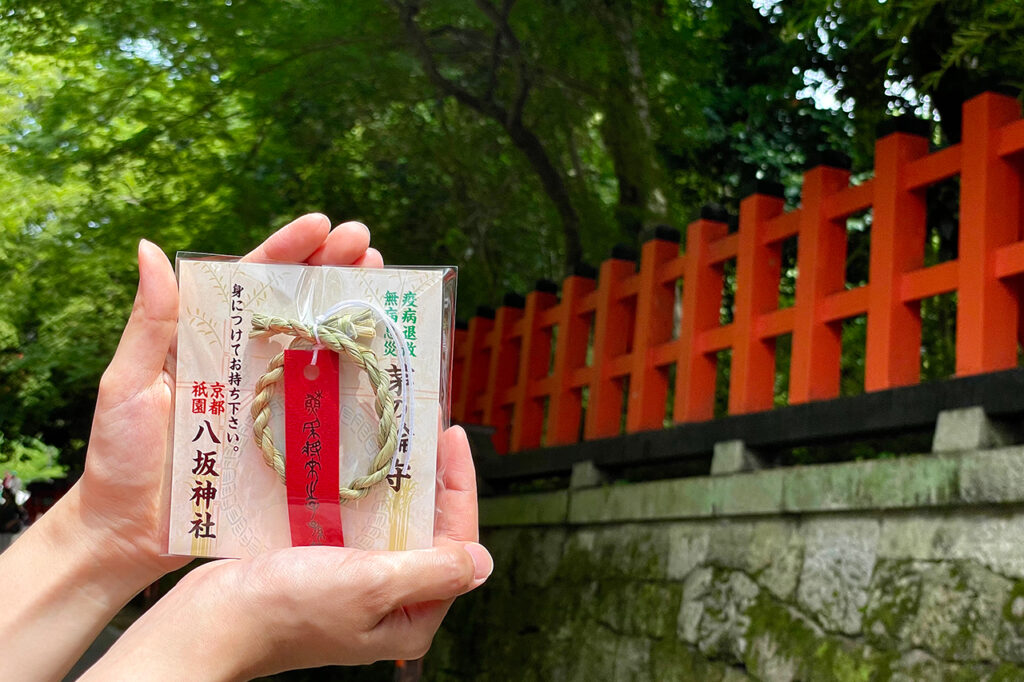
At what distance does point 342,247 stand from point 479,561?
33cm

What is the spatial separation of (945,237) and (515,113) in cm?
194

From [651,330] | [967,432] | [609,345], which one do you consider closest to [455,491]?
[967,432]

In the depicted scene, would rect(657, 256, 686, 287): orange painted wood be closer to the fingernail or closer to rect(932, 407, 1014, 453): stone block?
rect(932, 407, 1014, 453): stone block

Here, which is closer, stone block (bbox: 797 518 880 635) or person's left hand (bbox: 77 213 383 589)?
person's left hand (bbox: 77 213 383 589)

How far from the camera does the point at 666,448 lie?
3.81 metres

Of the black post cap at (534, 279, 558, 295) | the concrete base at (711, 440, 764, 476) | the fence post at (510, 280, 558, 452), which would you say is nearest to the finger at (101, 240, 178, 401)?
the concrete base at (711, 440, 764, 476)

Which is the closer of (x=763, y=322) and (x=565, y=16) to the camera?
(x=763, y=322)

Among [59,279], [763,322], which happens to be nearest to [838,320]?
[763,322]

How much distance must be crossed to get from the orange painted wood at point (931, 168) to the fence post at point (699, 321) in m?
0.94

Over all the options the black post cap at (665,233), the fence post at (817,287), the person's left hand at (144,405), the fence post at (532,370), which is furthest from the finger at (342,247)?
the fence post at (532,370)

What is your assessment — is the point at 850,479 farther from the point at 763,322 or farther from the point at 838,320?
the point at 763,322

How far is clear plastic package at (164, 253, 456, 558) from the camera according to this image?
3.33 ft

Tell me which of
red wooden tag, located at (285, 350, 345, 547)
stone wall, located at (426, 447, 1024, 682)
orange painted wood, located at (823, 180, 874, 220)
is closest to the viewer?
red wooden tag, located at (285, 350, 345, 547)

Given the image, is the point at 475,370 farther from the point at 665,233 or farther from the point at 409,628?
the point at 409,628
